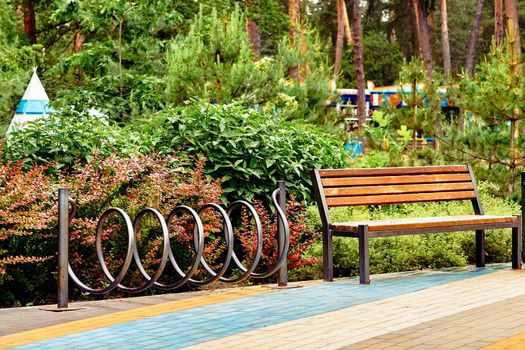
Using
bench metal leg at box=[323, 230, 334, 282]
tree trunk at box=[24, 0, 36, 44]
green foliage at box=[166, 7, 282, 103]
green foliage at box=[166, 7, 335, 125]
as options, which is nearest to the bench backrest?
bench metal leg at box=[323, 230, 334, 282]

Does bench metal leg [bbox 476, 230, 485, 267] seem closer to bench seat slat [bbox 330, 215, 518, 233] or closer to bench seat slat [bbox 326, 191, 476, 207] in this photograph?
bench seat slat [bbox 330, 215, 518, 233]

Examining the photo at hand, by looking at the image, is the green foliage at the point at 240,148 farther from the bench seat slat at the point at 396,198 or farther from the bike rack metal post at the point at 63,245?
the bike rack metal post at the point at 63,245

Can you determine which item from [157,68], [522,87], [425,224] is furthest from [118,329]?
[157,68]

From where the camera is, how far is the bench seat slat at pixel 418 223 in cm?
960

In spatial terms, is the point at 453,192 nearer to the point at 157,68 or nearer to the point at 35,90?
the point at 35,90

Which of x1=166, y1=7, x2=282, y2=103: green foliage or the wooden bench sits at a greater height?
x1=166, y1=7, x2=282, y2=103: green foliage

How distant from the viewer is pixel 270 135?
11.9m

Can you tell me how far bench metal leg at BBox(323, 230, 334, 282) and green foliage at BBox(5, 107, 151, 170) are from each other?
A: 97.3 inches

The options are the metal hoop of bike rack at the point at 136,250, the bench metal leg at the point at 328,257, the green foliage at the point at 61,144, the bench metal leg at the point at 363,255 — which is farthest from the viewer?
the green foliage at the point at 61,144

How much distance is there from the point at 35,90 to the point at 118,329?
1113 centimetres

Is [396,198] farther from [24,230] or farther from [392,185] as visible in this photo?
[24,230]

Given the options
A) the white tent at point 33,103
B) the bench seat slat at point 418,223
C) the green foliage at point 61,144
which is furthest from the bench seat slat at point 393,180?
the white tent at point 33,103

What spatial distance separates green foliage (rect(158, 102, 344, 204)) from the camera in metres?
11.3

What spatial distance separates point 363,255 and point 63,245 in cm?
296
